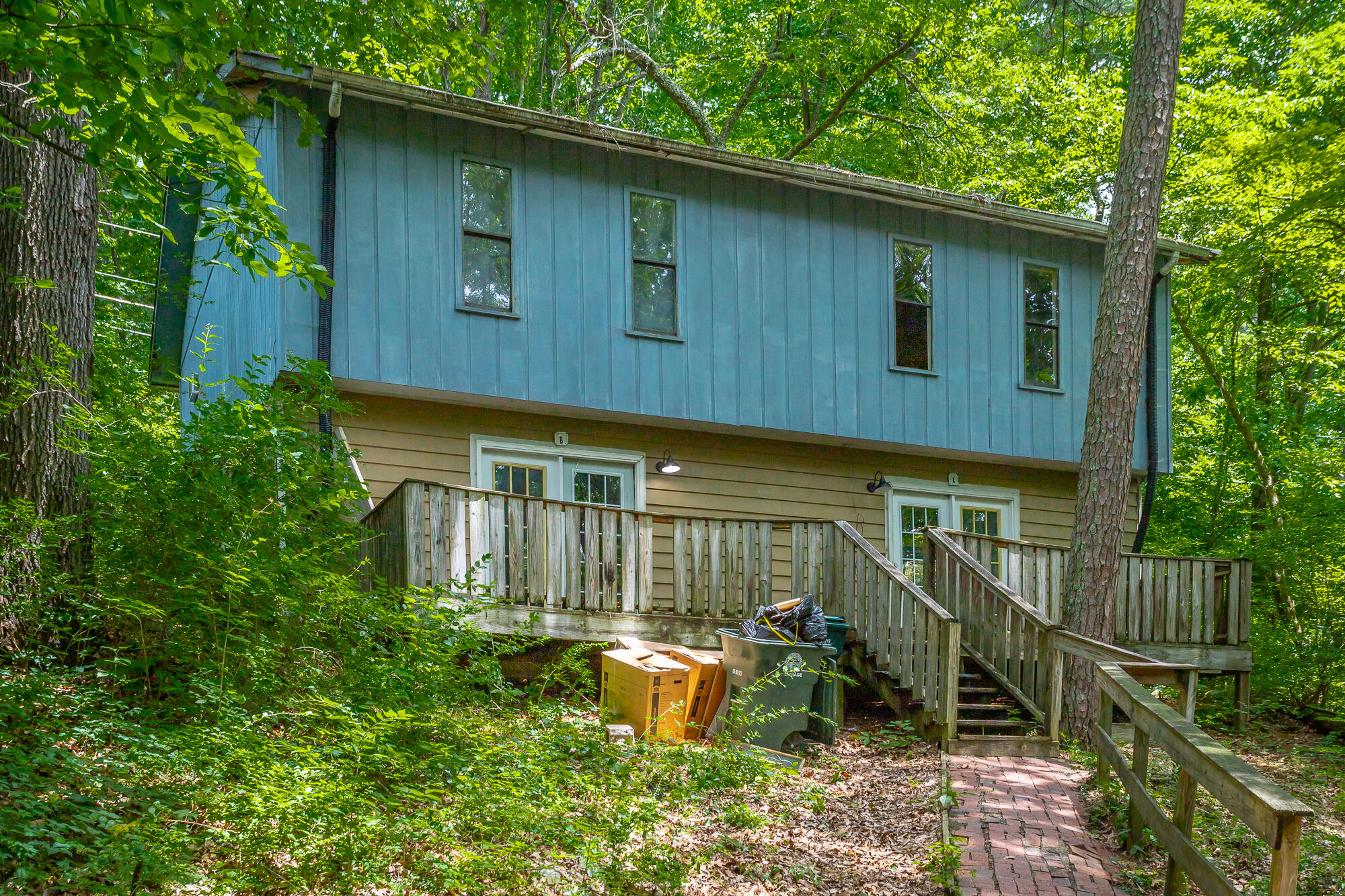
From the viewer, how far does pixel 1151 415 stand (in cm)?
1413

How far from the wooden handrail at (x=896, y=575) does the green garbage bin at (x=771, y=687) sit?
100cm

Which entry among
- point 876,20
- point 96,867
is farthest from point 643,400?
point 876,20

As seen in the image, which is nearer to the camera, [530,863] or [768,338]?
[530,863]

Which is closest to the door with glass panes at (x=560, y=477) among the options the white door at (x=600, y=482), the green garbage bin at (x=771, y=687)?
the white door at (x=600, y=482)

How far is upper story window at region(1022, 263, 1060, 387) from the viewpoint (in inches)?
546

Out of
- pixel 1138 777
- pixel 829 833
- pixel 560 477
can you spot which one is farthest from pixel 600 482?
pixel 1138 777

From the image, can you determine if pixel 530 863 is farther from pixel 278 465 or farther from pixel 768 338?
pixel 768 338

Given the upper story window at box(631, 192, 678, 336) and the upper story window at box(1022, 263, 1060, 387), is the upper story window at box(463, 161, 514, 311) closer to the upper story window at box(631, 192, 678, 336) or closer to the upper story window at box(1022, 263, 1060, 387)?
the upper story window at box(631, 192, 678, 336)

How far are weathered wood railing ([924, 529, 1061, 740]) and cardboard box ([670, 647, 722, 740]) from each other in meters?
2.74

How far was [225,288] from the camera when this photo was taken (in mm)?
13109

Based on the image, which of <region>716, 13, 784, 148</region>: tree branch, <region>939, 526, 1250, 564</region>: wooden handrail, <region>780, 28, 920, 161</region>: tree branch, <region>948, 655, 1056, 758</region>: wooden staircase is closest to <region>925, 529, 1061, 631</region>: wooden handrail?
<region>939, 526, 1250, 564</region>: wooden handrail

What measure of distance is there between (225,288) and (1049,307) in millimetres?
10446

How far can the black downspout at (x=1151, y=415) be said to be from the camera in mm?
14109

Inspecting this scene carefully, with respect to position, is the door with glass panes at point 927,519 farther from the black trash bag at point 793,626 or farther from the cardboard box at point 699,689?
the cardboard box at point 699,689
